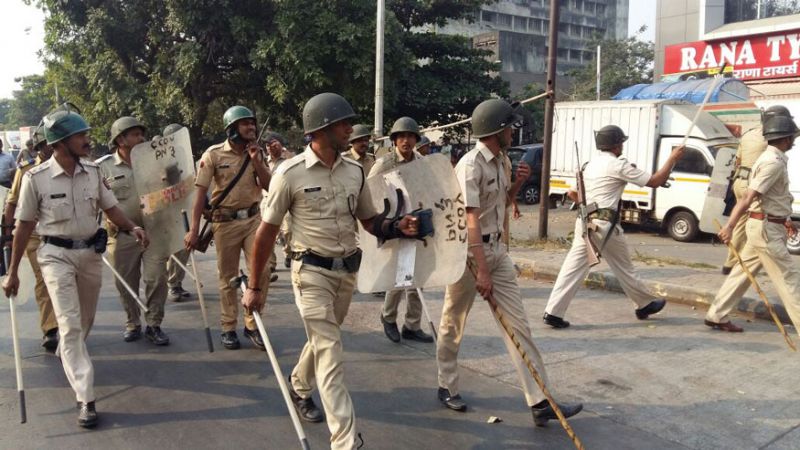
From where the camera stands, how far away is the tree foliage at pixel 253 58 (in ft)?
49.4

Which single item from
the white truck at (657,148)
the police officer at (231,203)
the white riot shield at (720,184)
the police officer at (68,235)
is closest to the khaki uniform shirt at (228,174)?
the police officer at (231,203)

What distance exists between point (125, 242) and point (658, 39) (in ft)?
82.3

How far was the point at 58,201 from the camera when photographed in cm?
445

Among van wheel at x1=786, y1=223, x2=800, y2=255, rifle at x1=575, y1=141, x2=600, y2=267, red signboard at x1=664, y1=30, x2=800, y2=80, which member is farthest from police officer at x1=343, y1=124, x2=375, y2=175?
red signboard at x1=664, y1=30, x2=800, y2=80

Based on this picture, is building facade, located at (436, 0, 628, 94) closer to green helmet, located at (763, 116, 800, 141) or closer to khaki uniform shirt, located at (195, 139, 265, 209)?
green helmet, located at (763, 116, 800, 141)

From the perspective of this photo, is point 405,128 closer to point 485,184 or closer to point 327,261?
point 485,184

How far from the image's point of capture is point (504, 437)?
13.0 feet

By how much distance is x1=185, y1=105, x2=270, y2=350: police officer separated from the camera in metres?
5.52

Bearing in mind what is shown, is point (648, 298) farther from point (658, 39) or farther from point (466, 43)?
point (658, 39)

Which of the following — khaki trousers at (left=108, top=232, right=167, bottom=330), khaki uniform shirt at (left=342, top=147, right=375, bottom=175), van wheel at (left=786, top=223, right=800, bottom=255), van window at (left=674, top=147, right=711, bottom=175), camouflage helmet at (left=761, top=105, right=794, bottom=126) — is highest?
camouflage helmet at (left=761, top=105, right=794, bottom=126)

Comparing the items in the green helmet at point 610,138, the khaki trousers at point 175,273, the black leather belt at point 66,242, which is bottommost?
the khaki trousers at point 175,273

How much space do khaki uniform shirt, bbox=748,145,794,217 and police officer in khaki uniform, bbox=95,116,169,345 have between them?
16.7 ft

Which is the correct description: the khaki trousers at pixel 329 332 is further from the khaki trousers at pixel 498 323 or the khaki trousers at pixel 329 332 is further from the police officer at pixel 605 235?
the police officer at pixel 605 235

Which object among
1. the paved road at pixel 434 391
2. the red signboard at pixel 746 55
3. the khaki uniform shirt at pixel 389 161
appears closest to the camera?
the paved road at pixel 434 391
